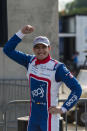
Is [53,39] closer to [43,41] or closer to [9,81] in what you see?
[9,81]

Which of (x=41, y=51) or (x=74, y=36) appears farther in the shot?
(x=74, y=36)

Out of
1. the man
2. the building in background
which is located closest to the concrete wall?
the man

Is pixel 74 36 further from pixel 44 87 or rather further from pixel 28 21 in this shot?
pixel 44 87

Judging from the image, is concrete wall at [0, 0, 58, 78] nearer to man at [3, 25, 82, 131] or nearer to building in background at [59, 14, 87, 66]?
man at [3, 25, 82, 131]

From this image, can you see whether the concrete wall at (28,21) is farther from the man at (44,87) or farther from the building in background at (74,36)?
the building in background at (74,36)

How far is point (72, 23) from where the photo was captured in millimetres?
39781

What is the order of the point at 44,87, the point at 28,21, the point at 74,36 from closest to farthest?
the point at 44,87, the point at 28,21, the point at 74,36

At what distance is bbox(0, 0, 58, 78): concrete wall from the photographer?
861cm

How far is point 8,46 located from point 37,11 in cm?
392

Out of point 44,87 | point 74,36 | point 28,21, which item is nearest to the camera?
point 44,87

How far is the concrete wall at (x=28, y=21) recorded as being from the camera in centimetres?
861

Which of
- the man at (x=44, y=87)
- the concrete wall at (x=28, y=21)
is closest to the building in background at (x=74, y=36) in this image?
the concrete wall at (x=28, y=21)

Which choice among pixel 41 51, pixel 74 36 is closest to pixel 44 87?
pixel 41 51

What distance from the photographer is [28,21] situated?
8.70 metres
